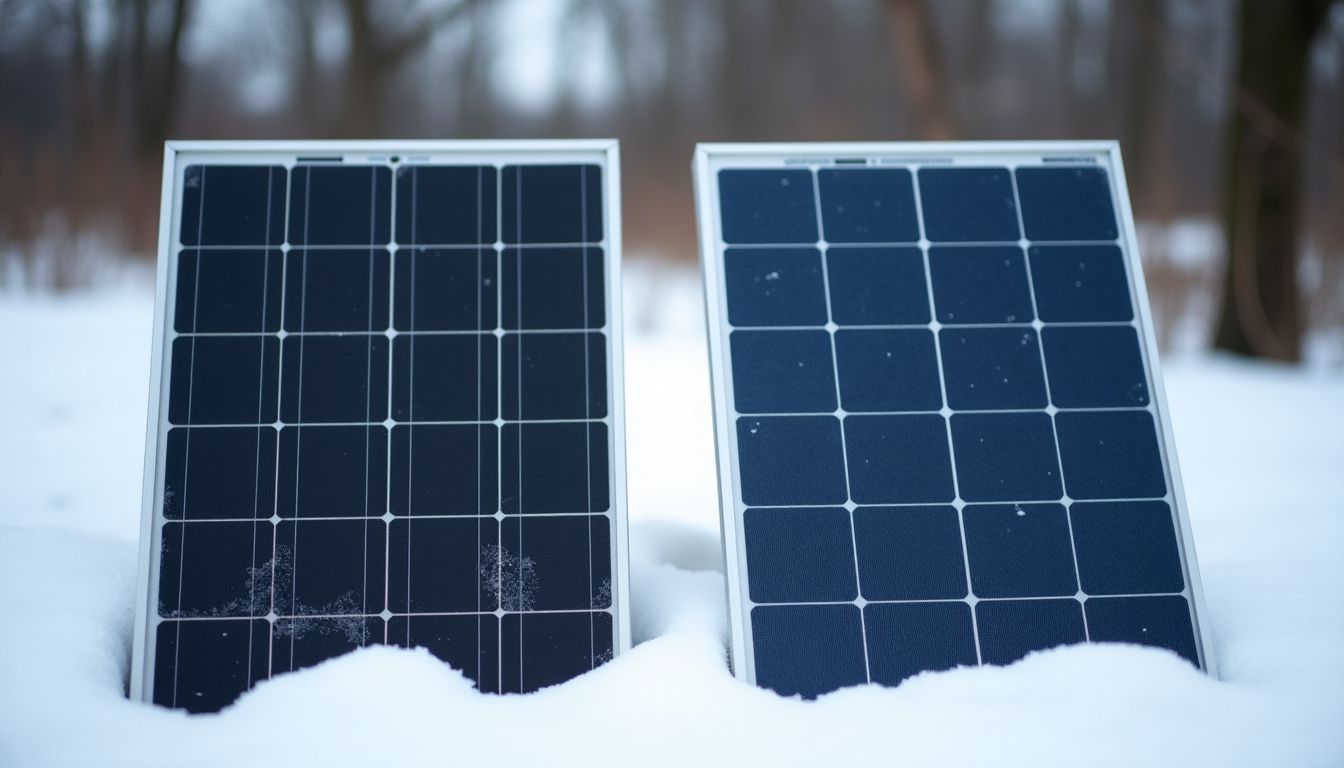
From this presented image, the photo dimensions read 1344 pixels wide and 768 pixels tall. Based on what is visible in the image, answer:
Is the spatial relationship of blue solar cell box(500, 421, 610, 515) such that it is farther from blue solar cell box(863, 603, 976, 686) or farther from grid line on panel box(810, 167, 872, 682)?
blue solar cell box(863, 603, 976, 686)

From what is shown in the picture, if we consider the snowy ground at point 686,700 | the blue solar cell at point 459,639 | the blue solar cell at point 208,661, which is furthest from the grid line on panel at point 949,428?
the blue solar cell at point 208,661

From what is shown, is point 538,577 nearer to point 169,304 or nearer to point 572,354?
point 572,354

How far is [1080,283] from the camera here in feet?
9.70

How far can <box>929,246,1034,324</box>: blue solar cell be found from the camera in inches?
114

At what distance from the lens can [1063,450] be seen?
2762 millimetres

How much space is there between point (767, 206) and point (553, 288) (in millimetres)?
835

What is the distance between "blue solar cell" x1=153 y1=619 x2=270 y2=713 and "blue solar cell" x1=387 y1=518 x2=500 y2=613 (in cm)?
42

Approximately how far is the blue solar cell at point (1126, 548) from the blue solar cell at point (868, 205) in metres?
1.14

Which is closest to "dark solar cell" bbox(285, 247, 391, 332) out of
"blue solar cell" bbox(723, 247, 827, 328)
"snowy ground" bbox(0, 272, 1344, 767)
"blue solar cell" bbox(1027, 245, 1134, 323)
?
"snowy ground" bbox(0, 272, 1344, 767)

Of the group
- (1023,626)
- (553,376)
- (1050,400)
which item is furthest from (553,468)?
(1050,400)

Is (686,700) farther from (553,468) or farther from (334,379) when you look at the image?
(334,379)

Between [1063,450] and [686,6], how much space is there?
18896 mm

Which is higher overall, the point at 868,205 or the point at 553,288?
the point at 868,205

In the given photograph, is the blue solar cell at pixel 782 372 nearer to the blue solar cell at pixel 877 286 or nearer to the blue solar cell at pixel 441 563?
the blue solar cell at pixel 877 286
